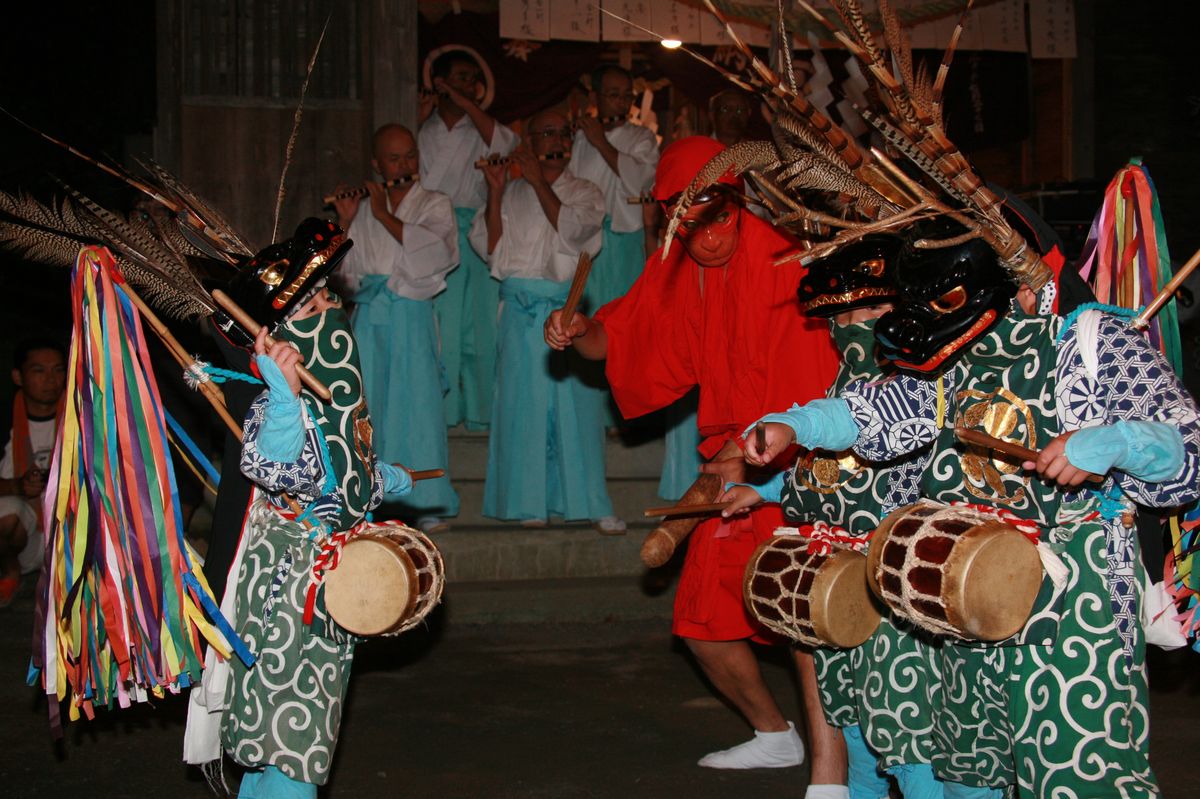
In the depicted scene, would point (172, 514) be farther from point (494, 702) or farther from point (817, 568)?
point (494, 702)

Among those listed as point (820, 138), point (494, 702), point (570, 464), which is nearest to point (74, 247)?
point (820, 138)

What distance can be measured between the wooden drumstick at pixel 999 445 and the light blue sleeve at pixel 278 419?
5.31 feet

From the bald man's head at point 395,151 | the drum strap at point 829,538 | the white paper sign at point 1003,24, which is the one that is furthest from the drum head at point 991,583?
the white paper sign at point 1003,24

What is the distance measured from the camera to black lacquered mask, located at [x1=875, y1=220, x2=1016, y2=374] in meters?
3.12

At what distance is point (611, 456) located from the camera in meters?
8.05

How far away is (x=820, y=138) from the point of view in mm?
3250

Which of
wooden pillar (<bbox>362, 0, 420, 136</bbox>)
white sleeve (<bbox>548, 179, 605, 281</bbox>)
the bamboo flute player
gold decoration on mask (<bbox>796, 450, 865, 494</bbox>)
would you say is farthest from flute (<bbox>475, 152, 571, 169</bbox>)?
gold decoration on mask (<bbox>796, 450, 865, 494</bbox>)

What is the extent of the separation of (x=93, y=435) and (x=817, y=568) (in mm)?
2026

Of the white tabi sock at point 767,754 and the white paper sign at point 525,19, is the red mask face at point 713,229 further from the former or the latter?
the white paper sign at point 525,19

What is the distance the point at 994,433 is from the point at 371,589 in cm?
161

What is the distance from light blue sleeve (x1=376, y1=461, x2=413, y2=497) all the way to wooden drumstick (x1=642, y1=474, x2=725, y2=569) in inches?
30.3

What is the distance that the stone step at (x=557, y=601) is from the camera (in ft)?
22.9

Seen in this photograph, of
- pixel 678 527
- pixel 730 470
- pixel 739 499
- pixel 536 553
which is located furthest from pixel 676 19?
pixel 739 499

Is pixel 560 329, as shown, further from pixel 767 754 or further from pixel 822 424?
pixel 767 754
